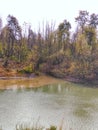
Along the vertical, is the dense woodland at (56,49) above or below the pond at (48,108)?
above

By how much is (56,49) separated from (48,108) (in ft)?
62.2

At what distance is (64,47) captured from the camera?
33281 mm

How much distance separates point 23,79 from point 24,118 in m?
14.2

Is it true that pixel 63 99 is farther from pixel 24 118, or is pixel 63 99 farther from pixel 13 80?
pixel 13 80

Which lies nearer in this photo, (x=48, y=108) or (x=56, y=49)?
(x=48, y=108)

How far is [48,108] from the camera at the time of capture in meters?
14.8

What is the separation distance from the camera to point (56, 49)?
33.2 metres

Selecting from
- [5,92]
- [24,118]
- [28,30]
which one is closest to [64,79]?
[5,92]

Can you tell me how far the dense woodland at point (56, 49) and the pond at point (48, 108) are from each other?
6.67 m

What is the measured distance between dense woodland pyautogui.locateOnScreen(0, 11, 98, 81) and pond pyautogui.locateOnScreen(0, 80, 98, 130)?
6.67 meters

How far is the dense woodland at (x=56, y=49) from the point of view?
28250 mm

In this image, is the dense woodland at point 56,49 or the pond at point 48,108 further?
the dense woodland at point 56,49

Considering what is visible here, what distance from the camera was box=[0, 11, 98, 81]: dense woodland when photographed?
2825cm

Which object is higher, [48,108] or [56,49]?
[56,49]
